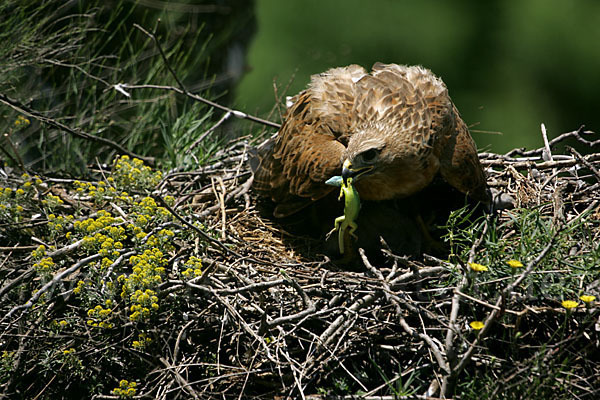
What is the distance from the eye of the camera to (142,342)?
275 centimetres

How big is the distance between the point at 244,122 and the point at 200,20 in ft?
4.22

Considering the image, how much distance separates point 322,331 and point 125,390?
2.82 feet

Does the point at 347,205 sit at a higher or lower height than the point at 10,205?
higher

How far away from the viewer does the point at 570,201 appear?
365cm

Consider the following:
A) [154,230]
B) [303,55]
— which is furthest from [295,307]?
[303,55]

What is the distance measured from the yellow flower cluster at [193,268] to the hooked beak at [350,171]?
0.78 m

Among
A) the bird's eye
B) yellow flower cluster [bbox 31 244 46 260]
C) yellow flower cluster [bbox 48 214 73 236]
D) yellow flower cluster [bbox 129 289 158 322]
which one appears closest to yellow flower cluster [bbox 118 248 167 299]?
yellow flower cluster [bbox 129 289 158 322]

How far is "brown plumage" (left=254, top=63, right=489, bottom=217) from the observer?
10.7 ft

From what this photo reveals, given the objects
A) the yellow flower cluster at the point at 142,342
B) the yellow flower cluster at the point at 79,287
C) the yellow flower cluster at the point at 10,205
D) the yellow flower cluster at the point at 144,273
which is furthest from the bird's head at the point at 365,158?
the yellow flower cluster at the point at 10,205

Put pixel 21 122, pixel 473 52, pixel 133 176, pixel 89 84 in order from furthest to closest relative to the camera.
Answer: pixel 473 52 < pixel 89 84 < pixel 21 122 < pixel 133 176

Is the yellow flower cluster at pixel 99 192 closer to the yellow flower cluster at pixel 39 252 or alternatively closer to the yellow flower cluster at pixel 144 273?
the yellow flower cluster at pixel 39 252

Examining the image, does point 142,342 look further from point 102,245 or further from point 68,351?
point 102,245

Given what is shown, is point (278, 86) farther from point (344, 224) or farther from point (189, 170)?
point (344, 224)

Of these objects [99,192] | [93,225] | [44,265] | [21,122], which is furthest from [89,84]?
[44,265]
